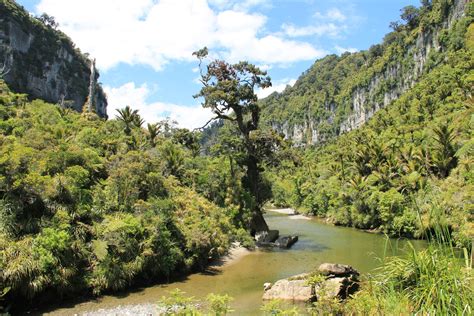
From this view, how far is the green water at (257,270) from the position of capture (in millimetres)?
18280

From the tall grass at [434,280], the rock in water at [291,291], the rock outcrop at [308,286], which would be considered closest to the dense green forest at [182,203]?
the tall grass at [434,280]

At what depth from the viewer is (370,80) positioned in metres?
118

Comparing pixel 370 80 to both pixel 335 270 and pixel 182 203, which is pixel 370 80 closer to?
pixel 182 203

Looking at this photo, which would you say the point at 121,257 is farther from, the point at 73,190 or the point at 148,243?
the point at 73,190

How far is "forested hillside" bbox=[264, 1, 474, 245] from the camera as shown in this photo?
93.9 feet

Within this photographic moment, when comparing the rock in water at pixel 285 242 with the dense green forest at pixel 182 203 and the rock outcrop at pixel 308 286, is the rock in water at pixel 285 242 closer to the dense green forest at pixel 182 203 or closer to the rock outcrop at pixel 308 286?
the dense green forest at pixel 182 203

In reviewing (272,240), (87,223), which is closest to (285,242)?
(272,240)

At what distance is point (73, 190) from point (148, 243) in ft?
15.8

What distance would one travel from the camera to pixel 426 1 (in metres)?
108

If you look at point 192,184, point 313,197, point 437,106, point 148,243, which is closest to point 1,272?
point 148,243

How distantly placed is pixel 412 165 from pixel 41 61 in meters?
79.2

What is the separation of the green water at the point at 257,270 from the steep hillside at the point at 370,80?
6193 cm

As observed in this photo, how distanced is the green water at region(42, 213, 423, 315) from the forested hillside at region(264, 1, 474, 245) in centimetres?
404

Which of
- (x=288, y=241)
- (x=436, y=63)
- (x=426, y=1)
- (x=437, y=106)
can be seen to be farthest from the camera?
(x=426, y=1)
